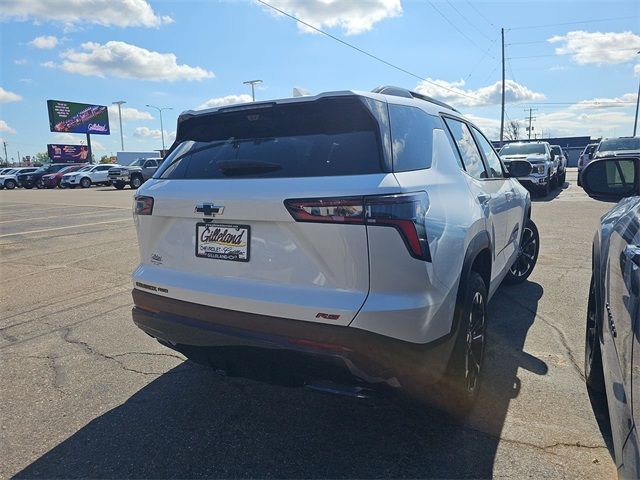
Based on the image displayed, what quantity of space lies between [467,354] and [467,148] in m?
1.59

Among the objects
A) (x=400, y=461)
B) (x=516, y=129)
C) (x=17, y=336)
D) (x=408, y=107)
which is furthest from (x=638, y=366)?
(x=516, y=129)

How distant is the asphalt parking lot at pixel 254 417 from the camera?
96.0 inches

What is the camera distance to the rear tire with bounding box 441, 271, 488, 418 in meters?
2.60

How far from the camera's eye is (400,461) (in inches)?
96.7

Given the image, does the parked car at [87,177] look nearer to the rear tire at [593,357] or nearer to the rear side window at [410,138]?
the rear side window at [410,138]

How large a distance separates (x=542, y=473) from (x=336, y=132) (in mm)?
1986

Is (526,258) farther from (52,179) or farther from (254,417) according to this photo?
(52,179)

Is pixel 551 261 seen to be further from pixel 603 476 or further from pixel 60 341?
pixel 60 341

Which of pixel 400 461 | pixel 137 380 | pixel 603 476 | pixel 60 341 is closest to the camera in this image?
pixel 603 476

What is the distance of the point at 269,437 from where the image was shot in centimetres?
268

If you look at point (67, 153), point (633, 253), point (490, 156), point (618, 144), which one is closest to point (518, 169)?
point (490, 156)

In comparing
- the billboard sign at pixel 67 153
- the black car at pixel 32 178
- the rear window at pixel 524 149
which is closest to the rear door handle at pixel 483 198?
the rear window at pixel 524 149

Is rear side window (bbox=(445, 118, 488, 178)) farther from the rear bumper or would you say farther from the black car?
the black car

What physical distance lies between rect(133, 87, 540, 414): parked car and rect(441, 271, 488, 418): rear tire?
0.04ft
